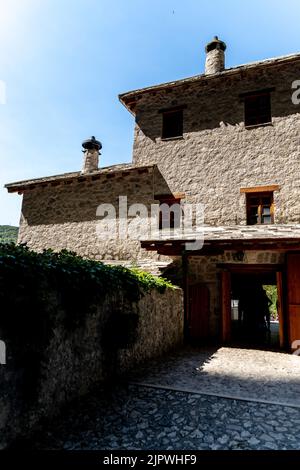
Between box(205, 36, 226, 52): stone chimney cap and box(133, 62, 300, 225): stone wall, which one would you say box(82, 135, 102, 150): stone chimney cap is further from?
box(205, 36, 226, 52): stone chimney cap

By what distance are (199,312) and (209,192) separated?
4331 millimetres

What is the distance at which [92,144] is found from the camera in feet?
45.6

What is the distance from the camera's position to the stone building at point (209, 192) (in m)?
9.31

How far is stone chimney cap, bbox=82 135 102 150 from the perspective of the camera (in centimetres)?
1380

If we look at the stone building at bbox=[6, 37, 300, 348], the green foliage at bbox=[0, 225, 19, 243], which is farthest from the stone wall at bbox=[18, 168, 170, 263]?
the green foliage at bbox=[0, 225, 19, 243]

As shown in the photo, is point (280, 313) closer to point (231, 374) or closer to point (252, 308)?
point (231, 374)

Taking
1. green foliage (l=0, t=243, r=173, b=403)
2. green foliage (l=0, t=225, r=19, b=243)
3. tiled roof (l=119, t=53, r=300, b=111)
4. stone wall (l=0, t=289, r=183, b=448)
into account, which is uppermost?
tiled roof (l=119, t=53, r=300, b=111)

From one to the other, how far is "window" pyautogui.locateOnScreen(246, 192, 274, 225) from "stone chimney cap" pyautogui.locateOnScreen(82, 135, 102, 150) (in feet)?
24.1

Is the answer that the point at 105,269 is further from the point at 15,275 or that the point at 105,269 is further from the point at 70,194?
the point at 70,194

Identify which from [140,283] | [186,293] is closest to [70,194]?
[186,293]

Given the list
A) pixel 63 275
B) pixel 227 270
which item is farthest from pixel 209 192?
pixel 63 275

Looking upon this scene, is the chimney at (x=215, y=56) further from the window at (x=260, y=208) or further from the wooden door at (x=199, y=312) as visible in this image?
the wooden door at (x=199, y=312)

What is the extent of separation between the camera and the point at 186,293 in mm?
9375

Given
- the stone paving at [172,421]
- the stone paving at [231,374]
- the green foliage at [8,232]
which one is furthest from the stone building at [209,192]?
the green foliage at [8,232]
